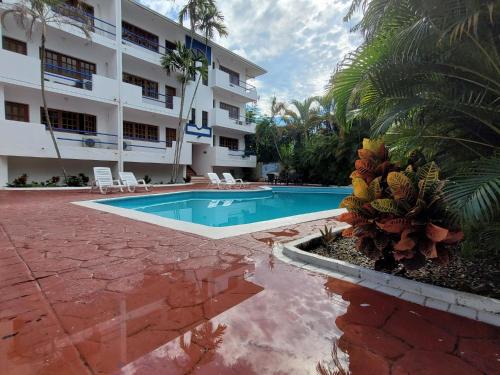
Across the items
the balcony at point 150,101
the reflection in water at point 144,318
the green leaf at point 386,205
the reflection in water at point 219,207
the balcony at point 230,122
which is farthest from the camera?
the balcony at point 230,122

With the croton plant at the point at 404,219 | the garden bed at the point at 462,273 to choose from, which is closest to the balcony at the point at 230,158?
the garden bed at the point at 462,273

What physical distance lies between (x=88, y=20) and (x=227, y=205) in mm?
11646

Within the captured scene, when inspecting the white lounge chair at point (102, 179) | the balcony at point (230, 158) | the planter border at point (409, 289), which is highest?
the balcony at point (230, 158)

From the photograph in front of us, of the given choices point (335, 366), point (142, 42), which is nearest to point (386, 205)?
point (335, 366)

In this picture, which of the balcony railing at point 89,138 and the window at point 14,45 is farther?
the balcony railing at point 89,138

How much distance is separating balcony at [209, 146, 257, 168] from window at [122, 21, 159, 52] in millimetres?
7741

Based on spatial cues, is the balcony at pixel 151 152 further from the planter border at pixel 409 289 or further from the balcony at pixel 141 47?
the planter border at pixel 409 289

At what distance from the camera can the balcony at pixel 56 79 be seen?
38.9ft

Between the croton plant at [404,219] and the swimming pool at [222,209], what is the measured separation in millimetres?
2335

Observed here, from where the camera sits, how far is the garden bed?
2.70 meters

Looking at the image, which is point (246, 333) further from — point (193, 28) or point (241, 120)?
point (241, 120)

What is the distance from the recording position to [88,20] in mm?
13820

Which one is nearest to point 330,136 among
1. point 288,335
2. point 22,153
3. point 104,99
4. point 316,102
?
point 316,102

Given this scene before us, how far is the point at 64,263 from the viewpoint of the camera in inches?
128
